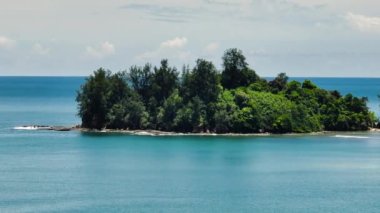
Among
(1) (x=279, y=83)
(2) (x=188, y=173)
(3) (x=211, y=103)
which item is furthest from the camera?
(1) (x=279, y=83)

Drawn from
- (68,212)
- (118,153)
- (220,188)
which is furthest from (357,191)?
(118,153)

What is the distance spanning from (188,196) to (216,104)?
1751 inches

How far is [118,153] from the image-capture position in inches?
3506

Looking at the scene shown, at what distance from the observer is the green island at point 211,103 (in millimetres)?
106938

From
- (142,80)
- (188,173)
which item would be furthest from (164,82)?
(188,173)

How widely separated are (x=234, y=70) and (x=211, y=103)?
11.3 meters

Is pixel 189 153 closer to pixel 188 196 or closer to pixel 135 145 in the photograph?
pixel 135 145

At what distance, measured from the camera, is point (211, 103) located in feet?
351

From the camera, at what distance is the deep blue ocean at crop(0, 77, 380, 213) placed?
60.1 metres

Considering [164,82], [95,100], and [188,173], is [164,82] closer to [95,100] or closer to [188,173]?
[95,100]

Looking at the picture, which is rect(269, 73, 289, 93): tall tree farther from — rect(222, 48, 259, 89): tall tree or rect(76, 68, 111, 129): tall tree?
rect(76, 68, 111, 129): tall tree

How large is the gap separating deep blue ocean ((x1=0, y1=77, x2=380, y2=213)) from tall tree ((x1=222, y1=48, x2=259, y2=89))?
A: 14416 mm

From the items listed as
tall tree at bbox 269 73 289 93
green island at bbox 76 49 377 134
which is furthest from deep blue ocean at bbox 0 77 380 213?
tall tree at bbox 269 73 289 93

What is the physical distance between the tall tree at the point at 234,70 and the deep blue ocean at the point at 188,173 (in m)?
14.4
